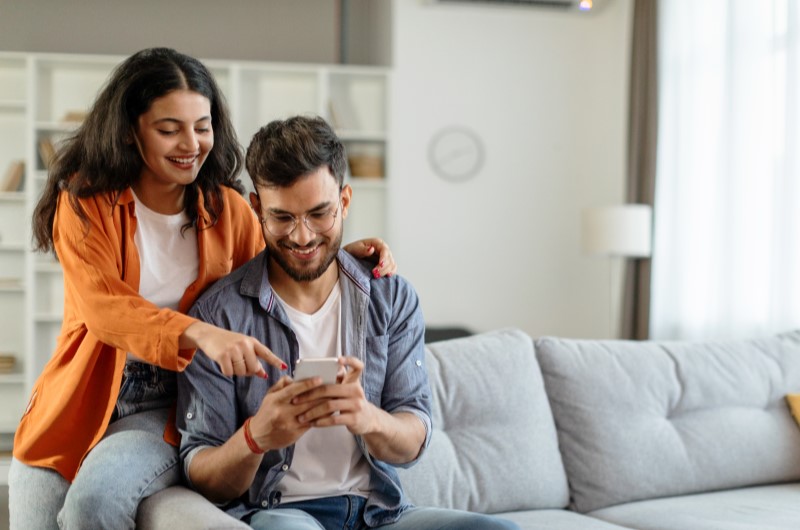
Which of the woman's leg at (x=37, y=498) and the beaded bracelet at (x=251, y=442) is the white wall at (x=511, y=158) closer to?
the woman's leg at (x=37, y=498)

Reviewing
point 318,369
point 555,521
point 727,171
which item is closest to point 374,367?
point 318,369

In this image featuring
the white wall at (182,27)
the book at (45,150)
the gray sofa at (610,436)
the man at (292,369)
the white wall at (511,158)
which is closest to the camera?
the man at (292,369)

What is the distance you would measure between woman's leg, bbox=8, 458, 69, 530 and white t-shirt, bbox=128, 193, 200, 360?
0.41 metres

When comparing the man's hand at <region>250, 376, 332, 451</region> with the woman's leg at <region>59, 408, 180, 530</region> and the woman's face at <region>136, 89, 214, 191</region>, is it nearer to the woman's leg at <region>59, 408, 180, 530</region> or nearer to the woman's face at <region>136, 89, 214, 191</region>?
the woman's leg at <region>59, 408, 180, 530</region>

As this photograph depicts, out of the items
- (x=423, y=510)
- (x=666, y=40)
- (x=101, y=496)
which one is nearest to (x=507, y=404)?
(x=423, y=510)

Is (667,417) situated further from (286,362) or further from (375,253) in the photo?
(286,362)

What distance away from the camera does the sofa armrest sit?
159cm

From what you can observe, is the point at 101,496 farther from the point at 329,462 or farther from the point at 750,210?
the point at 750,210

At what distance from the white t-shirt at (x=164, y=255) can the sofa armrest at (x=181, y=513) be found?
1.38 feet

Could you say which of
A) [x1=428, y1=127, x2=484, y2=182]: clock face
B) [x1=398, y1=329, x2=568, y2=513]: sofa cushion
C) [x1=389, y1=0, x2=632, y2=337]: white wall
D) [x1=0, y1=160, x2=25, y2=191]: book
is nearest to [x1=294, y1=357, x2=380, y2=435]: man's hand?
[x1=398, y1=329, x2=568, y2=513]: sofa cushion

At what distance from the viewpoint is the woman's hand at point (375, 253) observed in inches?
81.7

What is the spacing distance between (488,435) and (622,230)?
9.29ft

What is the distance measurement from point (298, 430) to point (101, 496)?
367 mm

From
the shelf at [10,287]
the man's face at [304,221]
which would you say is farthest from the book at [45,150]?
the man's face at [304,221]
